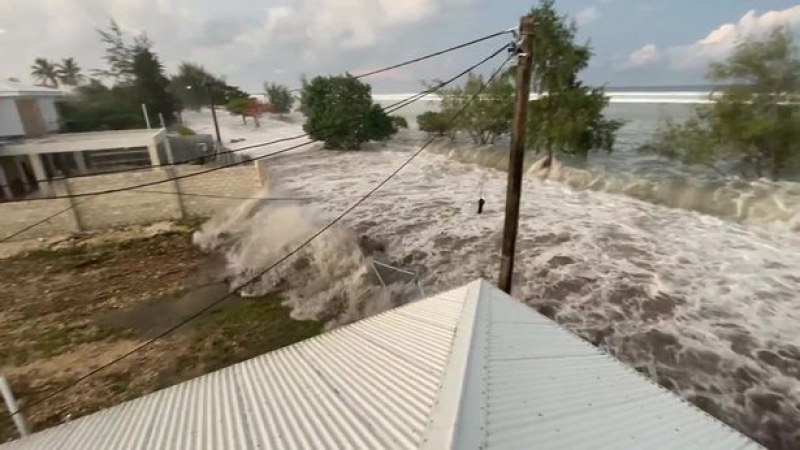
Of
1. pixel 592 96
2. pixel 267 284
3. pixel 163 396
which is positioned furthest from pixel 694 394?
pixel 592 96

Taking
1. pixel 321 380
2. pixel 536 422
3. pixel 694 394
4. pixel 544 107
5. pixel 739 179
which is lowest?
pixel 694 394

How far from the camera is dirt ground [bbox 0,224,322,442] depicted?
8.67 m

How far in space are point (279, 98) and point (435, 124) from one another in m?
35.8

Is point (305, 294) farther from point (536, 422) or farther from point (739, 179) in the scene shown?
point (739, 179)

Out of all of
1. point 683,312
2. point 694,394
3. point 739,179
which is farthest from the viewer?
point 739,179

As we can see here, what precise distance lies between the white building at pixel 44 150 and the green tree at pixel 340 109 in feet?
53.1

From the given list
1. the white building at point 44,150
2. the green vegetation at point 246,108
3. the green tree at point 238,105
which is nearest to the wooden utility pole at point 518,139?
the white building at point 44,150

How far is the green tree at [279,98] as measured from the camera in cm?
6756

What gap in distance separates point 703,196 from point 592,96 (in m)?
8.53

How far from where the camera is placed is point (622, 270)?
1306 cm

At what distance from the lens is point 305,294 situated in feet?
39.6

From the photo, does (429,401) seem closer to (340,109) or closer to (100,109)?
(340,109)

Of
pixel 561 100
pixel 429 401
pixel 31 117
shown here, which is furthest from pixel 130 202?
pixel 561 100

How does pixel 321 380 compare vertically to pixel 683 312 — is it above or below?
above
